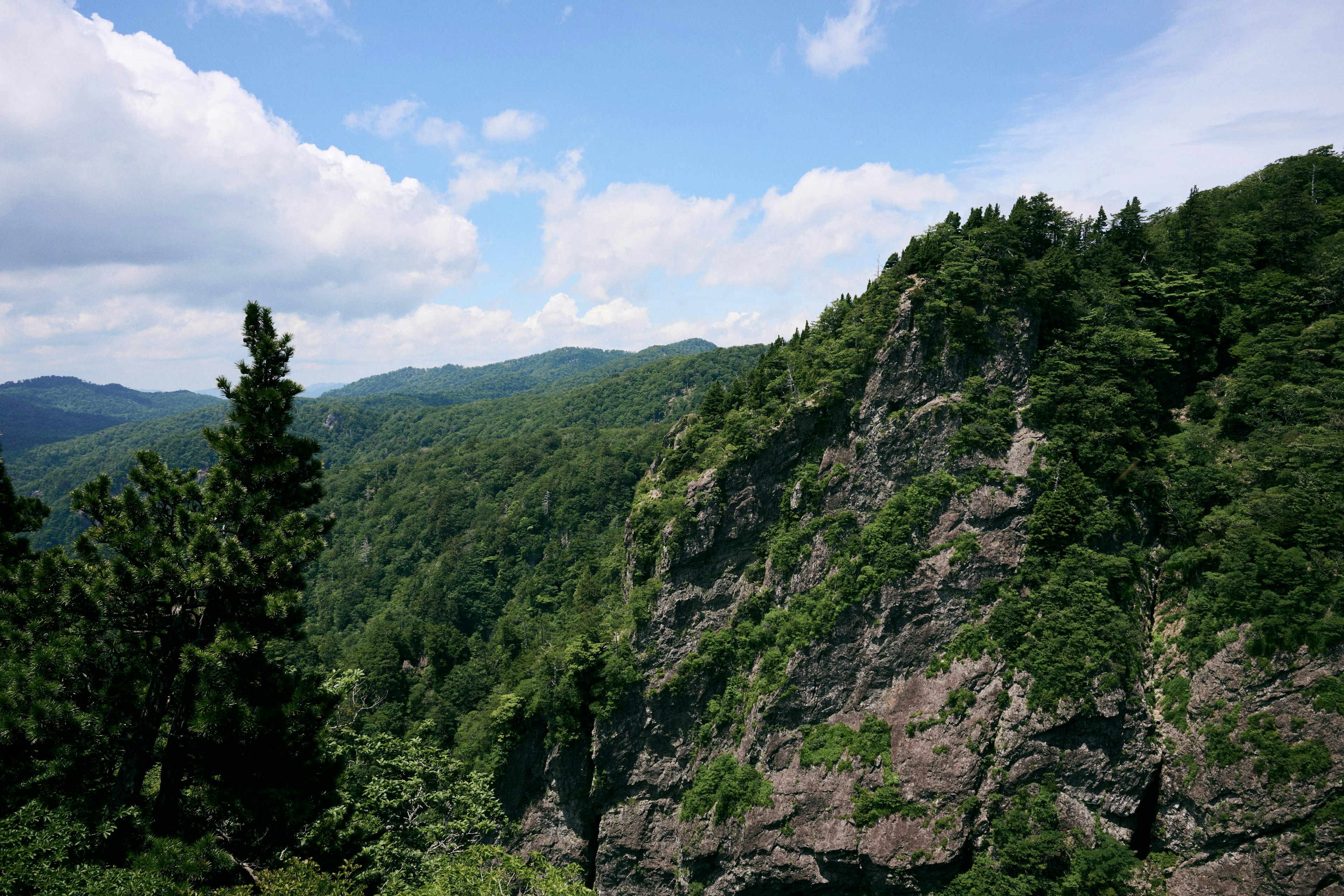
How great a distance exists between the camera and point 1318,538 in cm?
2755

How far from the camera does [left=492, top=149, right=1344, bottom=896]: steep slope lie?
2898 cm

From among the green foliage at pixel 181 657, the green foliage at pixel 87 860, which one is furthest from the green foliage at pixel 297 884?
the green foliage at pixel 181 657

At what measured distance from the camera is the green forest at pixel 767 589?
1330 centimetres

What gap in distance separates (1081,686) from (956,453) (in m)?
14.9

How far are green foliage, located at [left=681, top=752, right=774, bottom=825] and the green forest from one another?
27 cm

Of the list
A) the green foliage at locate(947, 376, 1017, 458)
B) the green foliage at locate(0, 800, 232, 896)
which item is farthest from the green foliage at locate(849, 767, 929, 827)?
the green foliage at locate(0, 800, 232, 896)

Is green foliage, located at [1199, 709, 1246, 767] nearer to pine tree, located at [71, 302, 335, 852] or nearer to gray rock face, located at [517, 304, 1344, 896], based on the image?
gray rock face, located at [517, 304, 1344, 896]

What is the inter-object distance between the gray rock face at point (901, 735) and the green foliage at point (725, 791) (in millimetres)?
636

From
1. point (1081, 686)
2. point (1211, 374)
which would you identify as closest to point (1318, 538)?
point (1081, 686)

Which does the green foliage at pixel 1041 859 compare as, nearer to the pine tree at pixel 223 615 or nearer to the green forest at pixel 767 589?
the green forest at pixel 767 589

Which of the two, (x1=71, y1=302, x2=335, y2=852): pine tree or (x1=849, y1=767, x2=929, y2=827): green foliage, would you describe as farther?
(x1=849, y1=767, x2=929, y2=827): green foliage

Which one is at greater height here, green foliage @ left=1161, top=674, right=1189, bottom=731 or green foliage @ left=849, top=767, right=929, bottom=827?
green foliage @ left=1161, top=674, right=1189, bottom=731

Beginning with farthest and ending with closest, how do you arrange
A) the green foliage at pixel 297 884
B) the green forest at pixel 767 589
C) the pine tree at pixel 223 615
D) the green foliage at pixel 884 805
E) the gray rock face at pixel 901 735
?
the green foliage at pixel 884 805 < the gray rock face at pixel 901 735 < the pine tree at pixel 223 615 < the green forest at pixel 767 589 < the green foliage at pixel 297 884

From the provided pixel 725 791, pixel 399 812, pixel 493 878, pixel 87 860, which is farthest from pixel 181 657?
pixel 725 791
